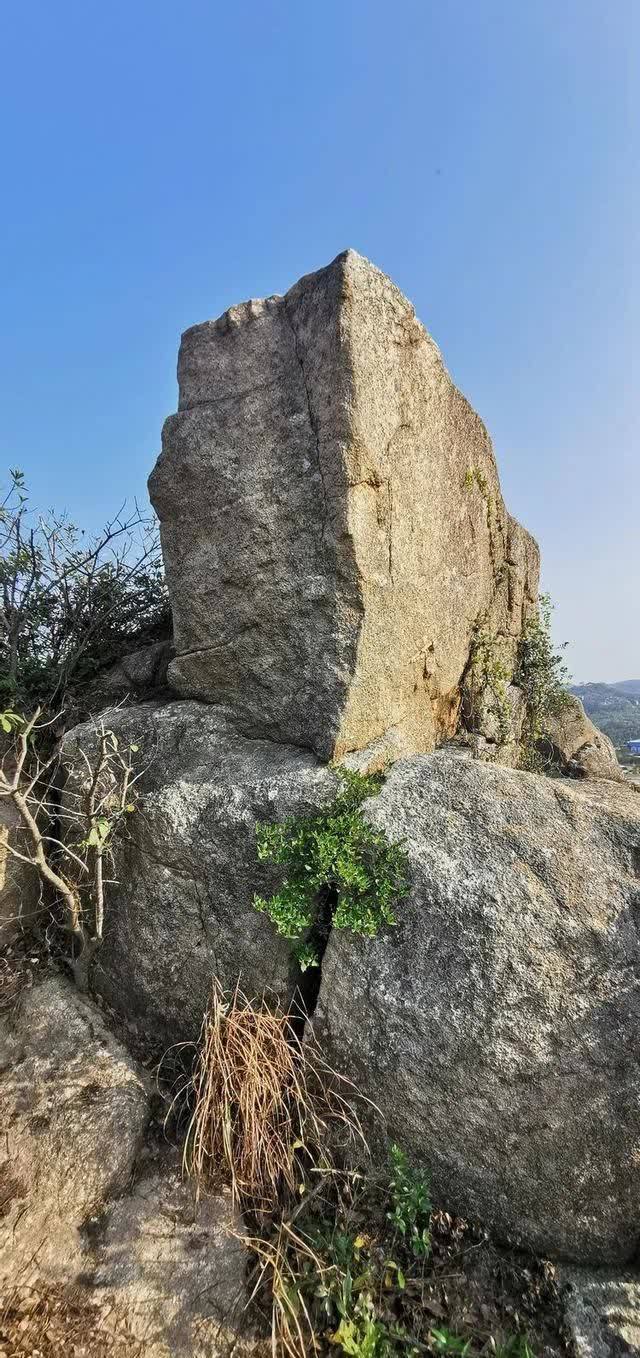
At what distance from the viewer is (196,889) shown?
4262 mm

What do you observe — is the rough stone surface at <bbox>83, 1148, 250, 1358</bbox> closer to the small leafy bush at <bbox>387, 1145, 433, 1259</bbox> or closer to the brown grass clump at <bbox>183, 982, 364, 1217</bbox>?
the brown grass clump at <bbox>183, 982, 364, 1217</bbox>

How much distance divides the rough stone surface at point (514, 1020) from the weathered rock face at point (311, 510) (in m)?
1.38

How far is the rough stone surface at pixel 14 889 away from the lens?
4934 mm

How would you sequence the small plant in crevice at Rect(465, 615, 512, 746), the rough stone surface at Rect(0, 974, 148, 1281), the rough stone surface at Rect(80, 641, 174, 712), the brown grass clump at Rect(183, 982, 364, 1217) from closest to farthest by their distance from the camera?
the rough stone surface at Rect(0, 974, 148, 1281) < the brown grass clump at Rect(183, 982, 364, 1217) < the rough stone surface at Rect(80, 641, 174, 712) < the small plant in crevice at Rect(465, 615, 512, 746)

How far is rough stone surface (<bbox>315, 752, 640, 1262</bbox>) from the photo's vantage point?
3.25 metres

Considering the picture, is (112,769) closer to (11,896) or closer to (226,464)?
(11,896)

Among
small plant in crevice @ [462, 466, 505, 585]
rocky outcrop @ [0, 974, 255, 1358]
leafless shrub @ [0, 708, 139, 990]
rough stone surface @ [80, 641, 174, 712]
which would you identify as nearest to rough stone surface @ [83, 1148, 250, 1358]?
rocky outcrop @ [0, 974, 255, 1358]

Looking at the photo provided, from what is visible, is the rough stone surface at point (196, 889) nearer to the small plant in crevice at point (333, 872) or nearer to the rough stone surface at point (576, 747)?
the small plant in crevice at point (333, 872)

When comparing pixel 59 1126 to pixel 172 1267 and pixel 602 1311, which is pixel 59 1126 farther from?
pixel 602 1311

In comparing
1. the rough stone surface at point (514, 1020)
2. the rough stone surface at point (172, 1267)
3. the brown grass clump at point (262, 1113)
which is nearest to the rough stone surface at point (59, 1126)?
the rough stone surface at point (172, 1267)

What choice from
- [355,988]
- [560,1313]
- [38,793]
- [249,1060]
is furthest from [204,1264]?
[38,793]

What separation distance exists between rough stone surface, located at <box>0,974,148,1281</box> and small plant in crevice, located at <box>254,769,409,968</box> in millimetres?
1568

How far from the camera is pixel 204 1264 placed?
3133 millimetres

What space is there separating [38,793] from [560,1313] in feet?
17.1
